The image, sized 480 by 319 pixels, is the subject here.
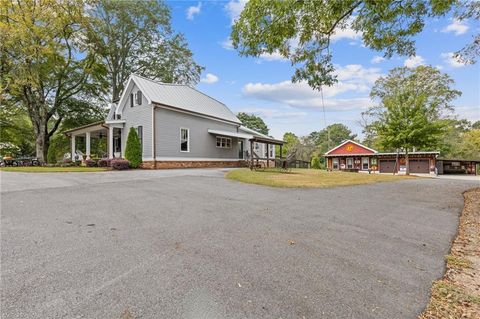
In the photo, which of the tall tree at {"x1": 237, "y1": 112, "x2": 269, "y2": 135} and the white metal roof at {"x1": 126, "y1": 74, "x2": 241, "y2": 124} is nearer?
the white metal roof at {"x1": 126, "y1": 74, "x2": 241, "y2": 124}

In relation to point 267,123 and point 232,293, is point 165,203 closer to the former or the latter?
point 232,293

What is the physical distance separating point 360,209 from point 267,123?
49506mm

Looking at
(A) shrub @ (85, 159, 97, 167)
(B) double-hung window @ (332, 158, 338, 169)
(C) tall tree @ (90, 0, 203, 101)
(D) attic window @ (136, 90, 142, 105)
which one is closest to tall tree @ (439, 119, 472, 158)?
(B) double-hung window @ (332, 158, 338, 169)

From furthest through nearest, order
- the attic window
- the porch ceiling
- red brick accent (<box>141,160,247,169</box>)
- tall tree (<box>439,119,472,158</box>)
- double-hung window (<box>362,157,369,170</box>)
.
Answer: tall tree (<box>439,119,472,158</box>), double-hung window (<box>362,157,369,170</box>), the porch ceiling, the attic window, red brick accent (<box>141,160,247,169</box>)

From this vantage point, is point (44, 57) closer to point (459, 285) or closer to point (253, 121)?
point (459, 285)

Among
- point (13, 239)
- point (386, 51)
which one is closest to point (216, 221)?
point (13, 239)

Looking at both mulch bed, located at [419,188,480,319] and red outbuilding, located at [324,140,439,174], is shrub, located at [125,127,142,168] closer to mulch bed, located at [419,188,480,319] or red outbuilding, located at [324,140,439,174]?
mulch bed, located at [419,188,480,319]

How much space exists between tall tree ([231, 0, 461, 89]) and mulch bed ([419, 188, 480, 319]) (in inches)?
251

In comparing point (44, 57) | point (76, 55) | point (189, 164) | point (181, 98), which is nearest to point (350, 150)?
point (181, 98)

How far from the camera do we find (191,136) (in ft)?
60.2

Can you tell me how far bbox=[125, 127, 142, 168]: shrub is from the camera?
1550 centimetres

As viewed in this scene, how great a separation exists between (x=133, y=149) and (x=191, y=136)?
4.41m

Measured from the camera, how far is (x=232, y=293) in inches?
86.0

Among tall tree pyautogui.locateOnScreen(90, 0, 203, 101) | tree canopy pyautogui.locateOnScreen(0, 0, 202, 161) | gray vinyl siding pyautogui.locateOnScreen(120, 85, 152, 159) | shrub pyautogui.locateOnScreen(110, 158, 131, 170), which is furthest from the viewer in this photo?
tall tree pyautogui.locateOnScreen(90, 0, 203, 101)
